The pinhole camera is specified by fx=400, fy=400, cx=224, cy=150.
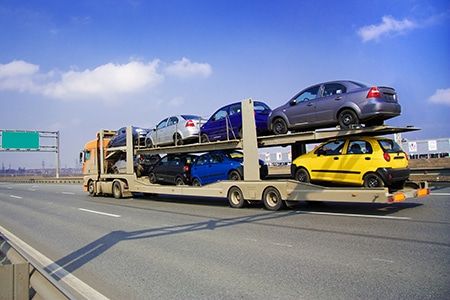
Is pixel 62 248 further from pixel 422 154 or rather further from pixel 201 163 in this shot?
pixel 422 154

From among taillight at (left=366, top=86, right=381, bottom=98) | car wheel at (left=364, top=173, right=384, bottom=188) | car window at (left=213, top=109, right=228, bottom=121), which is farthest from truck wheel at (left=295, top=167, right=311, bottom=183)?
car window at (left=213, top=109, right=228, bottom=121)

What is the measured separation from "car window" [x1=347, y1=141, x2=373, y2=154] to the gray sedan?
0.52 m

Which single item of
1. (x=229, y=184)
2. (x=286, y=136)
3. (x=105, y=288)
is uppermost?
(x=286, y=136)

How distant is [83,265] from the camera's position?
21.7 feet

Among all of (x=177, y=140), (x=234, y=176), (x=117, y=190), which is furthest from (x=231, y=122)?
(x=117, y=190)

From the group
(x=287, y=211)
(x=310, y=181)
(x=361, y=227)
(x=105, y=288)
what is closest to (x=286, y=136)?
(x=310, y=181)

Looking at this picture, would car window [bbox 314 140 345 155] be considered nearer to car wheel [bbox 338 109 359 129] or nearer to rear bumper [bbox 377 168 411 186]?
car wheel [bbox 338 109 359 129]

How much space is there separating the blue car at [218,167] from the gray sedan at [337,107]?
207 centimetres

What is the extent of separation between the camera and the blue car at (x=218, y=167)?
43.7 ft

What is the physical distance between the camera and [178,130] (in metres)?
15.8

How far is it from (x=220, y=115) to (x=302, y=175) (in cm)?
388

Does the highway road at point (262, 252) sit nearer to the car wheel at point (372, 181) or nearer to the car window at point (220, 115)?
the car wheel at point (372, 181)

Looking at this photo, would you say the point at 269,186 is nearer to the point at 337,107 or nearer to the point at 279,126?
the point at 279,126

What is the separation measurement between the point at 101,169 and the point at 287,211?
12.4 m
